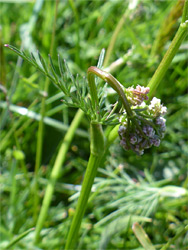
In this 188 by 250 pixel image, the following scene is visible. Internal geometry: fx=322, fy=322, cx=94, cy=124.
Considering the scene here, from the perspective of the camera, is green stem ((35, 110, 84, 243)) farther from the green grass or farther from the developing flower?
the developing flower

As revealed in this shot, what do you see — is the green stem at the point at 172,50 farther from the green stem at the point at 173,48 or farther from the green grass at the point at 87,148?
the green grass at the point at 87,148

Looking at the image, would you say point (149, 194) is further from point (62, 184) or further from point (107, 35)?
point (107, 35)

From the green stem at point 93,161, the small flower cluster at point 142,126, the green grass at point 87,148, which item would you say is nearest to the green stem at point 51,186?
the green grass at point 87,148

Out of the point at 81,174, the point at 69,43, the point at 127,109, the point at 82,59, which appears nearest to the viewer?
the point at 127,109

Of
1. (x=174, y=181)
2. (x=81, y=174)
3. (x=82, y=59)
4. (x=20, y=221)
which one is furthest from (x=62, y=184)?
(x=82, y=59)

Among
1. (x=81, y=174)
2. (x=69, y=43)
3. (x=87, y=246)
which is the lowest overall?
(x=87, y=246)

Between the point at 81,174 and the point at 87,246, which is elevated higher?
the point at 81,174
